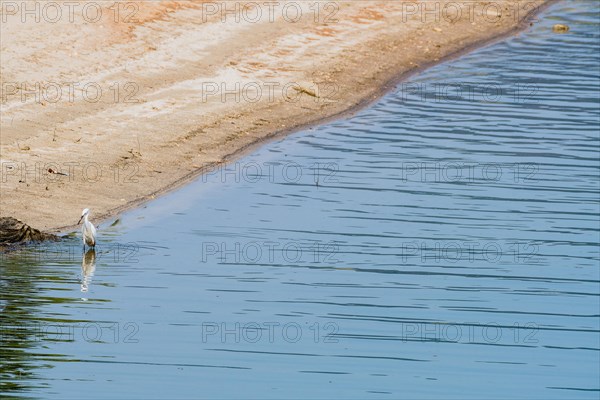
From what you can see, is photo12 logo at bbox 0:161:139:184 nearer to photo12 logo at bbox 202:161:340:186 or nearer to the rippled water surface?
the rippled water surface

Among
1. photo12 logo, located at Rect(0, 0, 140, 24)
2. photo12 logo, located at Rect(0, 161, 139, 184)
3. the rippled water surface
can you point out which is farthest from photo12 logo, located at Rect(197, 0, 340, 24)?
photo12 logo, located at Rect(0, 161, 139, 184)

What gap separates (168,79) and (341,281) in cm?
1094

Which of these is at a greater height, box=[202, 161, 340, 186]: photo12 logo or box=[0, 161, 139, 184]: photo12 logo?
box=[0, 161, 139, 184]: photo12 logo

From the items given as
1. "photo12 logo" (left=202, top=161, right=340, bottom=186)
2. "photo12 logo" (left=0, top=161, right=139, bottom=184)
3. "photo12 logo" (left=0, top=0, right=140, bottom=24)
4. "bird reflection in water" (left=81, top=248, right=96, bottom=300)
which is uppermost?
"photo12 logo" (left=0, top=0, right=140, bottom=24)

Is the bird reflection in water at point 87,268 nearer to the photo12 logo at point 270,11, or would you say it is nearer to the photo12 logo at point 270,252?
the photo12 logo at point 270,252

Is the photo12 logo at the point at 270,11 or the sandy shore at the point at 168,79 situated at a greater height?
the photo12 logo at the point at 270,11

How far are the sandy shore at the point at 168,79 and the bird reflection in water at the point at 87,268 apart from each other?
3.98ft

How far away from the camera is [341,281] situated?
53.6ft

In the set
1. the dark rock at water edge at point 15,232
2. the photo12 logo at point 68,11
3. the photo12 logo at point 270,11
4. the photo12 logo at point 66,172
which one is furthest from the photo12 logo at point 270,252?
the photo12 logo at point 270,11

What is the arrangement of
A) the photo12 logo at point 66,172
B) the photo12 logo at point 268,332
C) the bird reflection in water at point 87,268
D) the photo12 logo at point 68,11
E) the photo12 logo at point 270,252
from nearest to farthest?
1. the photo12 logo at point 268,332
2. the bird reflection in water at point 87,268
3. the photo12 logo at point 270,252
4. the photo12 logo at point 66,172
5. the photo12 logo at point 68,11

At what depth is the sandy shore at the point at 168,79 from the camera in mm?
20578

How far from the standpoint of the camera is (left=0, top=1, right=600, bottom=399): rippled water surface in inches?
531

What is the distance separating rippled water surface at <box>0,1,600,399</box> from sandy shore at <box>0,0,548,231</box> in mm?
1020

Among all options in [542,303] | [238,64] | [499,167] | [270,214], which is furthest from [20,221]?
[238,64]
